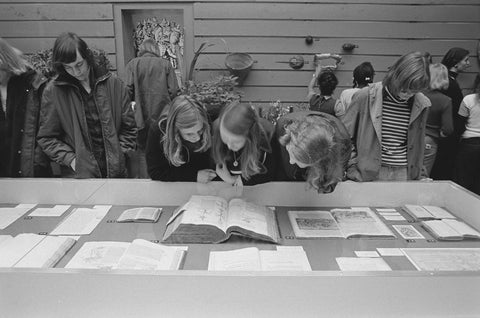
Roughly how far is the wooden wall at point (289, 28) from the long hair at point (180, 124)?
8.10 feet

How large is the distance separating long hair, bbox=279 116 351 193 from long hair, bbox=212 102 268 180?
0.13m

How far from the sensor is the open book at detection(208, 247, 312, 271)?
1335 mm

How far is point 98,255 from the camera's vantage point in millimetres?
1409

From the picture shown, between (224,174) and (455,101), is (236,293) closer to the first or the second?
(224,174)

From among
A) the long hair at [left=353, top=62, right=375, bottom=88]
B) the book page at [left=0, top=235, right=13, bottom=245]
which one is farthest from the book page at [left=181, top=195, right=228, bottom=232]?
the long hair at [left=353, top=62, right=375, bottom=88]

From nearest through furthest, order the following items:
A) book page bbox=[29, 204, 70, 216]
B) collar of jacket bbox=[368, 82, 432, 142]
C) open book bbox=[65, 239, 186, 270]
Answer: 1. open book bbox=[65, 239, 186, 270]
2. book page bbox=[29, 204, 70, 216]
3. collar of jacket bbox=[368, 82, 432, 142]

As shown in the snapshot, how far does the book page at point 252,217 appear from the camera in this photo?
157 cm

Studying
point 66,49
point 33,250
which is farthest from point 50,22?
point 33,250

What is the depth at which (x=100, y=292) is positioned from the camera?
1.22m

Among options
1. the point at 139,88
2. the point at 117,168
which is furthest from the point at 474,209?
the point at 139,88

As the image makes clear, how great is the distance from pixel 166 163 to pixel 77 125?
0.60 m

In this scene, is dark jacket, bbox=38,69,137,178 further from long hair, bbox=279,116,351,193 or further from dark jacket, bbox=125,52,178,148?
dark jacket, bbox=125,52,178,148

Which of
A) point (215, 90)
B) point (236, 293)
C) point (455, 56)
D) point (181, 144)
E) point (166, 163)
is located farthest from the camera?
point (215, 90)

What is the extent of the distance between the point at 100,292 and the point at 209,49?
10.6ft
